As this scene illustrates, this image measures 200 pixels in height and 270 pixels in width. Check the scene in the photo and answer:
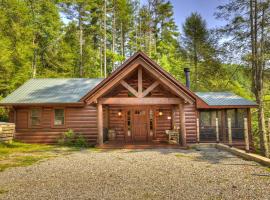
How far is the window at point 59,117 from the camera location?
14422 mm

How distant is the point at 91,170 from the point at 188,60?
1029 inches

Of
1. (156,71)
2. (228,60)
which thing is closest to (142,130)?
(156,71)

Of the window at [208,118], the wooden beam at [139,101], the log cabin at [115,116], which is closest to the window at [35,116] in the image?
the log cabin at [115,116]

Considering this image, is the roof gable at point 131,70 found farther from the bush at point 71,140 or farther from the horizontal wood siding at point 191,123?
the horizontal wood siding at point 191,123

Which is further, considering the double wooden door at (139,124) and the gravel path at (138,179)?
the double wooden door at (139,124)

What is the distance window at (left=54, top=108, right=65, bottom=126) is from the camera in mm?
14422

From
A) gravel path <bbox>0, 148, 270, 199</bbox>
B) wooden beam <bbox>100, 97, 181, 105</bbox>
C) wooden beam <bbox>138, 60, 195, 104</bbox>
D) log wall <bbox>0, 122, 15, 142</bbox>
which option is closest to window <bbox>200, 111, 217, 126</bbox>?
wooden beam <bbox>138, 60, 195, 104</bbox>

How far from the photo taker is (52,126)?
14.2m

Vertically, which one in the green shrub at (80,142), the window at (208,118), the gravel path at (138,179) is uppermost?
the window at (208,118)

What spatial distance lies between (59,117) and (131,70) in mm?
6584

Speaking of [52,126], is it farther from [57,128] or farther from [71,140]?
[71,140]

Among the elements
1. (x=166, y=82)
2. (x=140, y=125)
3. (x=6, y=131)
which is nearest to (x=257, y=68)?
(x=166, y=82)

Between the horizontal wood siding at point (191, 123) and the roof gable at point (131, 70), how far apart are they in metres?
3.59

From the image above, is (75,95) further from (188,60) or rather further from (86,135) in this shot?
(188,60)
